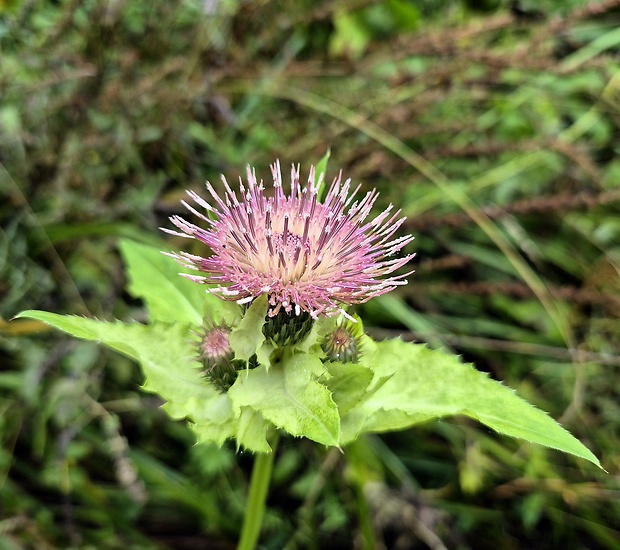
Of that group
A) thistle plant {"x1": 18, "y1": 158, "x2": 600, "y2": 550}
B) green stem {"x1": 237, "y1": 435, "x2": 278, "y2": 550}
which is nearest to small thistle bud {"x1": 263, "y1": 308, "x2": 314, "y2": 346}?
thistle plant {"x1": 18, "y1": 158, "x2": 600, "y2": 550}

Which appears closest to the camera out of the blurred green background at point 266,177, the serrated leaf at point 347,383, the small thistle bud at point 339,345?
the serrated leaf at point 347,383

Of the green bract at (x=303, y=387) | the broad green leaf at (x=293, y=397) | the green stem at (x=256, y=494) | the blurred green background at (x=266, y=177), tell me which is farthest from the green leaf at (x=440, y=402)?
the blurred green background at (x=266, y=177)

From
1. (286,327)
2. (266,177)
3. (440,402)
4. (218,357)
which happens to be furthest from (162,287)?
(266,177)

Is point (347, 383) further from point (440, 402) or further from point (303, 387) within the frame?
point (440, 402)

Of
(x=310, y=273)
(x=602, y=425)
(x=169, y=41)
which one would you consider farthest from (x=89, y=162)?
(x=602, y=425)

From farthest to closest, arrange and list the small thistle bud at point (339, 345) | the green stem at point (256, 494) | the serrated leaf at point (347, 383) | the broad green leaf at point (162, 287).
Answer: the broad green leaf at point (162, 287), the green stem at point (256, 494), the small thistle bud at point (339, 345), the serrated leaf at point (347, 383)

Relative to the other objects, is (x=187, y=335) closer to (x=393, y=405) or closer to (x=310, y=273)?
(x=310, y=273)

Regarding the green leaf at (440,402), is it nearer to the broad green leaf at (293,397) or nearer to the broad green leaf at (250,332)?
the broad green leaf at (293,397)

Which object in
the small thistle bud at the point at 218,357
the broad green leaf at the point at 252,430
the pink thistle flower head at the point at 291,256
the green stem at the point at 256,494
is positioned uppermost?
the pink thistle flower head at the point at 291,256
